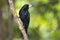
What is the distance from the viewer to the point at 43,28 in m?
6.82

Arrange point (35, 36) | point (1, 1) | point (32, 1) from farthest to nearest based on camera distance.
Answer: point (35, 36) → point (32, 1) → point (1, 1)

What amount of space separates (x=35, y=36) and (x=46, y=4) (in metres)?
0.90

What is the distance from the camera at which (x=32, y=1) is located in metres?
6.65

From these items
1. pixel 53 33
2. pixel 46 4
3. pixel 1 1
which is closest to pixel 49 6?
pixel 46 4

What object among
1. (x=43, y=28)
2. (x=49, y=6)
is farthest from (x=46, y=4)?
(x=43, y=28)

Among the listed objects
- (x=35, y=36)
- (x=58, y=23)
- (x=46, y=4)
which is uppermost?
(x=46, y=4)

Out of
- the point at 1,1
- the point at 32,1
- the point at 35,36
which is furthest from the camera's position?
the point at 35,36

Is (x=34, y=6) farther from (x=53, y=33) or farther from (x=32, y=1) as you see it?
(x=53, y=33)

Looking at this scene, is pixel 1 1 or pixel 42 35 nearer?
pixel 1 1

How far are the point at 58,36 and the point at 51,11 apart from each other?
0.63 metres

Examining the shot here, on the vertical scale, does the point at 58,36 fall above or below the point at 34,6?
below

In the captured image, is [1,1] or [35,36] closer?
[1,1]

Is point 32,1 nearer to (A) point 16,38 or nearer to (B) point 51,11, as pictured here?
(B) point 51,11

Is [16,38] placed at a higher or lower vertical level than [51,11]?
lower
